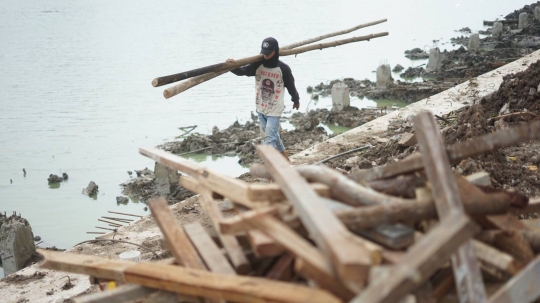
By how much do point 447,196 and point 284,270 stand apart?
30.5 inches

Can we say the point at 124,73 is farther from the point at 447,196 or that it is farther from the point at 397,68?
the point at 447,196

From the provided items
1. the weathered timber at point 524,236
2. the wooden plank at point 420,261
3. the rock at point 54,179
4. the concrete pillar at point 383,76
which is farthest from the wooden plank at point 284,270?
the concrete pillar at point 383,76

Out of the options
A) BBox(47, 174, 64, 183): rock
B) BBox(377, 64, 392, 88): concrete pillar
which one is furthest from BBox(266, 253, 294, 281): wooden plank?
BBox(377, 64, 392, 88): concrete pillar

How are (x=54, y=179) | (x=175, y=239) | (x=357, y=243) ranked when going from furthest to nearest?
(x=54, y=179)
(x=175, y=239)
(x=357, y=243)

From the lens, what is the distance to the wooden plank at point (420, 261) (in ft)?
6.84

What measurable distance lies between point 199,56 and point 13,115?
7.66 metres

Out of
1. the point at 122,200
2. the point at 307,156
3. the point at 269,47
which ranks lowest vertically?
the point at 122,200

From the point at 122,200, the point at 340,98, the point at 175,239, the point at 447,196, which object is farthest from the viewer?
the point at 340,98

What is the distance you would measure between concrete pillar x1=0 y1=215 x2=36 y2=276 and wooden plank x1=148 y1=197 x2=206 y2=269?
4757mm

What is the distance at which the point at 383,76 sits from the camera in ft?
52.0

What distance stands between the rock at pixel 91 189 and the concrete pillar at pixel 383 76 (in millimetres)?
8399

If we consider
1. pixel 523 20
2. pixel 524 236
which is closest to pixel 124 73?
pixel 523 20

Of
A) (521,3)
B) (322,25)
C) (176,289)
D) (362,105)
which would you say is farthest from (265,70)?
(521,3)

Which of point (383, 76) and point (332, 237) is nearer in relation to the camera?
point (332, 237)
